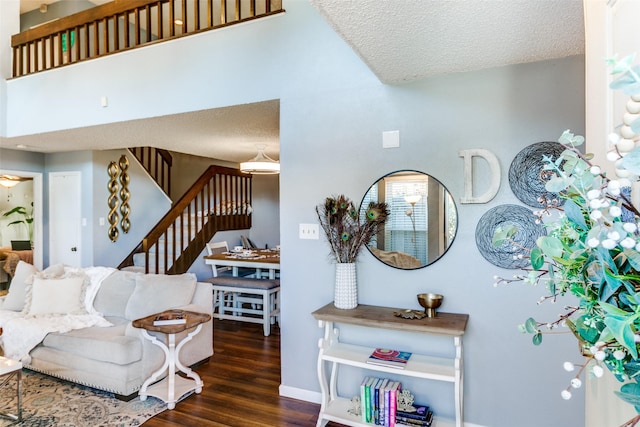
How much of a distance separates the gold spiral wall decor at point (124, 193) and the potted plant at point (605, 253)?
258 inches

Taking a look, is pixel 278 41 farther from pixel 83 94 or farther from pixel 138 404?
pixel 138 404

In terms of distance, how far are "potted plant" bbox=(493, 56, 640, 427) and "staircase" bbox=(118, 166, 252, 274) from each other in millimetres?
5114

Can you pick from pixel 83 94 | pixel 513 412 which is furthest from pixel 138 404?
pixel 83 94

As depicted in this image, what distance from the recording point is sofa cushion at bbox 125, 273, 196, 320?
3311 mm

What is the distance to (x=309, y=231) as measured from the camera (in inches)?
115

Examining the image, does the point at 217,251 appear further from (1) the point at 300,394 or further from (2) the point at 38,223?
(1) the point at 300,394

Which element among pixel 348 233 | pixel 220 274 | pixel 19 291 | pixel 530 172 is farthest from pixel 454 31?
pixel 220 274

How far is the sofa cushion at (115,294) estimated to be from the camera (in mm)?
3602

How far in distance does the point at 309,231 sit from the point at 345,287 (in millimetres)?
547

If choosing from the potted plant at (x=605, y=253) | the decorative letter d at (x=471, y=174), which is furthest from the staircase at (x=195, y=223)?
the potted plant at (x=605, y=253)

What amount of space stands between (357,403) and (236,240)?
16.4 ft

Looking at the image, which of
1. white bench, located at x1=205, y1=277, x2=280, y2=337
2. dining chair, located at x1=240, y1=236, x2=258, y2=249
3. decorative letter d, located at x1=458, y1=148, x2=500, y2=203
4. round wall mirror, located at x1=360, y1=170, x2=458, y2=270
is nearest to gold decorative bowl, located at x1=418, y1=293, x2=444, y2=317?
round wall mirror, located at x1=360, y1=170, x2=458, y2=270

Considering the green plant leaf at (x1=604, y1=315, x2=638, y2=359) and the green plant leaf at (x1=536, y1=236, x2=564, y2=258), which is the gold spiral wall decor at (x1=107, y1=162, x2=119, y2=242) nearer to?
the green plant leaf at (x1=536, y1=236, x2=564, y2=258)

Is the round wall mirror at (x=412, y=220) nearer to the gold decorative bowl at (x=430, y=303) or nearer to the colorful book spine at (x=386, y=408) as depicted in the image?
the gold decorative bowl at (x=430, y=303)
